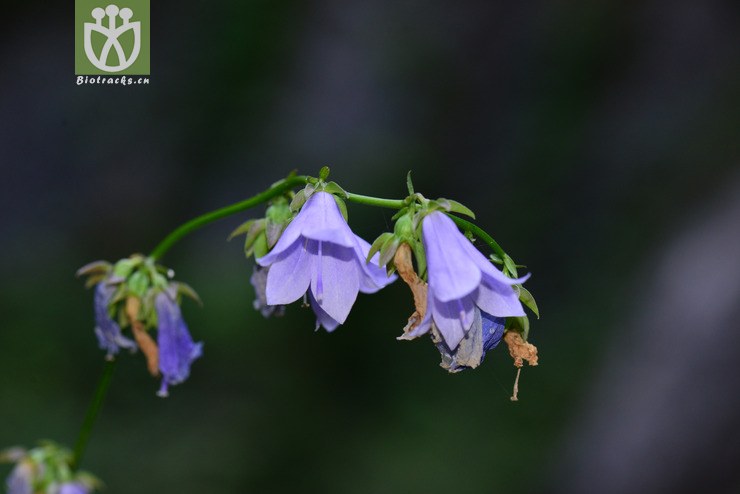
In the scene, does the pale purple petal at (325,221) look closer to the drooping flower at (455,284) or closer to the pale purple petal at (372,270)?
the pale purple petal at (372,270)

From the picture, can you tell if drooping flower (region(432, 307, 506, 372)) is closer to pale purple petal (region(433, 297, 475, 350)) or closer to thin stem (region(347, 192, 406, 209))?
pale purple petal (region(433, 297, 475, 350))

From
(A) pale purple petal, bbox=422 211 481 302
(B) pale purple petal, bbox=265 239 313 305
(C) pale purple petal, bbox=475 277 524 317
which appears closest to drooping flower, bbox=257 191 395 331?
(B) pale purple petal, bbox=265 239 313 305

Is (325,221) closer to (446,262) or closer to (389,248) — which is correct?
(389,248)

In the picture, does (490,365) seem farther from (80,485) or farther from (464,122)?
(80,485)

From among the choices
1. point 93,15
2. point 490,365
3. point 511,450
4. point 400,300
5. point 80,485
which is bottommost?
point 511,450

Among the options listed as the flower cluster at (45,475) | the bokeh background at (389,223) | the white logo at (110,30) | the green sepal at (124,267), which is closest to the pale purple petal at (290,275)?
the green sepal at (124,267)

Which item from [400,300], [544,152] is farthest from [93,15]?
[544,152]
